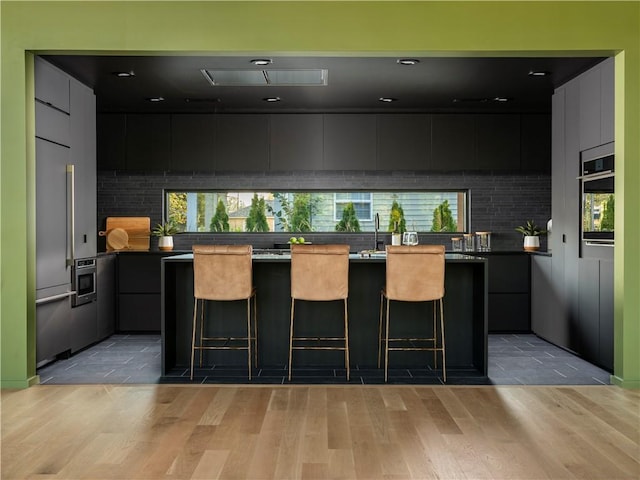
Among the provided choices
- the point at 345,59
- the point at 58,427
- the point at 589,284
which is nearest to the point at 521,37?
the point at 345,59

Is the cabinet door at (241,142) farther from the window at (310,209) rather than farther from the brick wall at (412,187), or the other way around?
the window at (310,209)

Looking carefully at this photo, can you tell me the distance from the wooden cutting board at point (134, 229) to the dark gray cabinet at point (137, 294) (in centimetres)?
74

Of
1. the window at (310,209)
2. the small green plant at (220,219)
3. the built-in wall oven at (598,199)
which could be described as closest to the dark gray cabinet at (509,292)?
the window at (310,209)

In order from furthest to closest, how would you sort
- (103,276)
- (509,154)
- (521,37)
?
(509,154) → (103,276) → (521,37)

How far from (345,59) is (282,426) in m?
3.13

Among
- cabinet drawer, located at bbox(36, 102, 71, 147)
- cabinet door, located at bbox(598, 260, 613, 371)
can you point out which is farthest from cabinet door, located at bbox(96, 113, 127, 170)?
cabinet door, located at bbox(598, 260, 613, 371)

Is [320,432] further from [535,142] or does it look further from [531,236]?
[535,142]

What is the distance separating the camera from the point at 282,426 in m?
3.54

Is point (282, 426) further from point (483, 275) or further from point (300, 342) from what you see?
point (483, 275)

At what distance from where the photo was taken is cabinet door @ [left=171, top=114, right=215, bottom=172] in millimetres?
7379

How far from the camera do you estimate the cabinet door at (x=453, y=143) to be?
738 cm

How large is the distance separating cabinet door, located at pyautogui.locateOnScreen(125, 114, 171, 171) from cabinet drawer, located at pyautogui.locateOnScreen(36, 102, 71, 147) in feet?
5.80

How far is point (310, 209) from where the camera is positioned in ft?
25.7

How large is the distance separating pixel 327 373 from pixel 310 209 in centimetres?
329
